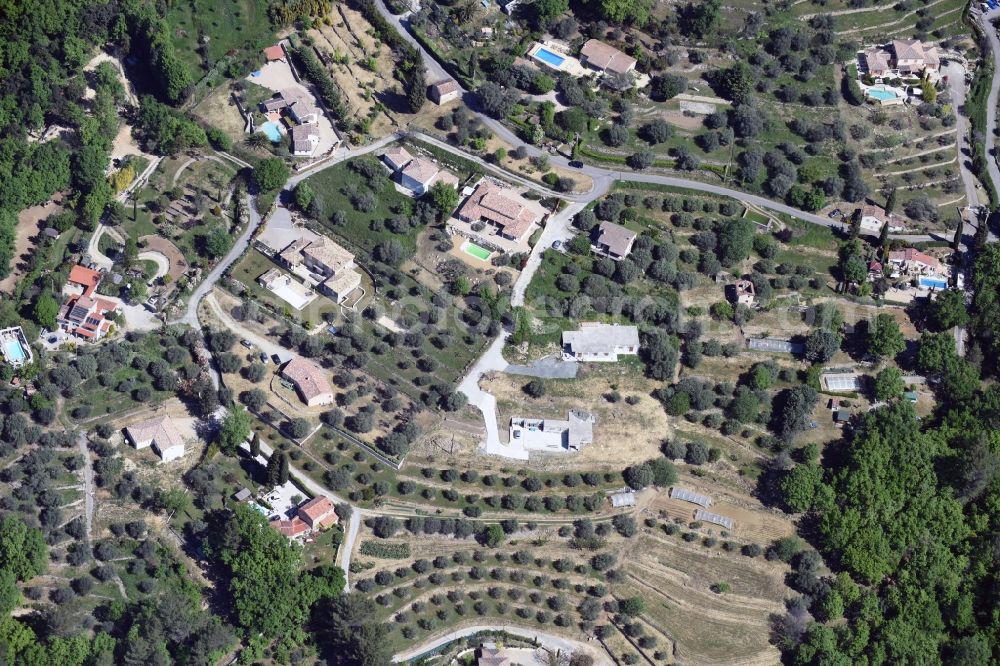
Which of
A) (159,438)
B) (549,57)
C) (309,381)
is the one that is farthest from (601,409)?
(549,57)

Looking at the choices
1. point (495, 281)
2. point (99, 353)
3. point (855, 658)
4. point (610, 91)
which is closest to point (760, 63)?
point (610, 91)

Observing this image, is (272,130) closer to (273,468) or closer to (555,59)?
(555,59)

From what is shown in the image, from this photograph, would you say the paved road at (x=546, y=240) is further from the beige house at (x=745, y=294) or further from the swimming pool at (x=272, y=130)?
the swimming pool at (x=272, y=130)

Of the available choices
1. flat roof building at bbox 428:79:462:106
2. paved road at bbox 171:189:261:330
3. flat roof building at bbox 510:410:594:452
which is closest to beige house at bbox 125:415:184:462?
paved road at bbox 171:189:261:330

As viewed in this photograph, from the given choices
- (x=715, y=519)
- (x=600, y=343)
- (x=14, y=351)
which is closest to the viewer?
(x=715, y=519)

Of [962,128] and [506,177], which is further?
[962,128]
